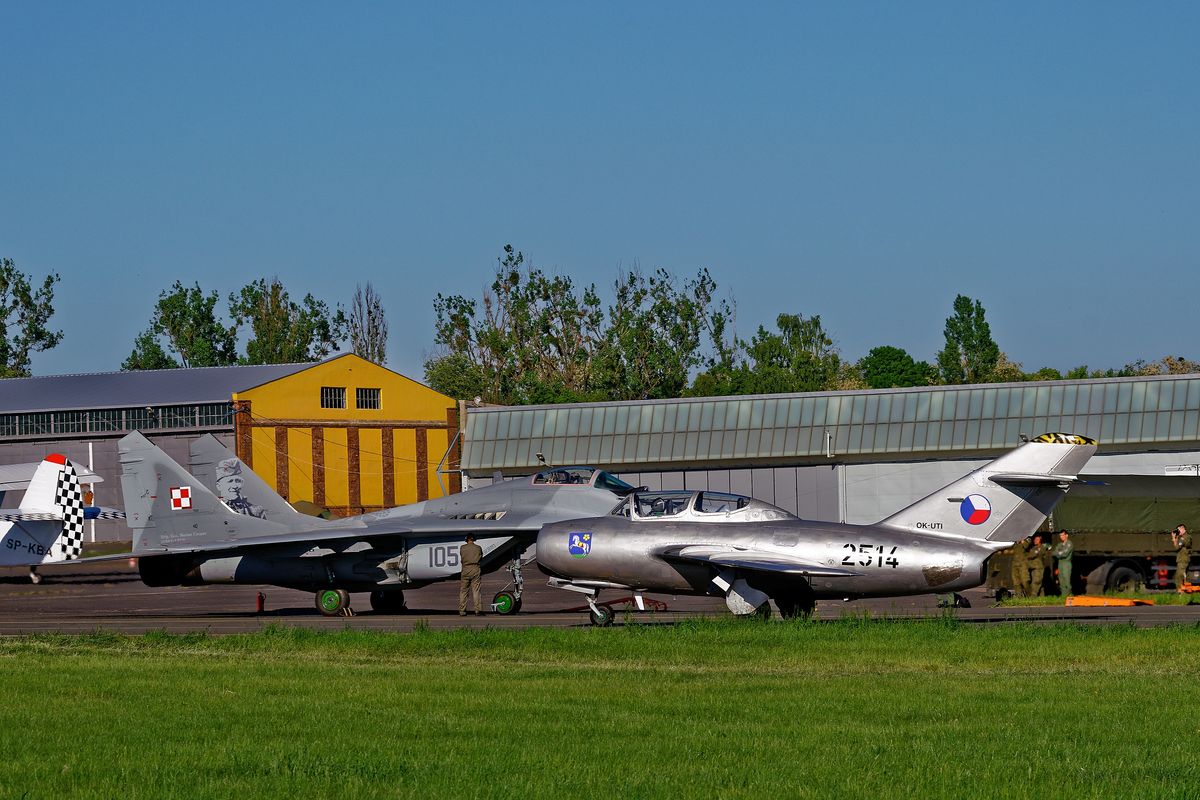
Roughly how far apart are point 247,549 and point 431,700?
53.5 ft

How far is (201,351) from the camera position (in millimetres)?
109062

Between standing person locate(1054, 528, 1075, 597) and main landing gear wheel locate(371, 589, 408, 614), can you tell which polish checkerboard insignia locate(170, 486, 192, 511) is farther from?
standing person locate(1054, 528, 1075, 597)

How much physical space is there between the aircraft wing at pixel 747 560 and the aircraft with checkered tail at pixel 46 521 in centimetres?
2656

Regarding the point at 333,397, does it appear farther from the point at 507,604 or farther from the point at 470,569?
the point at 470,569

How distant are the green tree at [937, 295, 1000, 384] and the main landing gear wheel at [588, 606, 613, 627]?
9468 cm

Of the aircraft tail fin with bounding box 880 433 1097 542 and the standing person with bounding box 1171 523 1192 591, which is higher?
the aircraft tail fin with bounding box 880 433 1097 542

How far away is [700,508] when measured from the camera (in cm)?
2305

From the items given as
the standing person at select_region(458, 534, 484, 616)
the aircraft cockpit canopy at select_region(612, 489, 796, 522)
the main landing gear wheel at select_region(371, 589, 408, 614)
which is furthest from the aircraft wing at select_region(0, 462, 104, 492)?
the aircraft cockpit canopy at select_region(612, 489, 796, 522)

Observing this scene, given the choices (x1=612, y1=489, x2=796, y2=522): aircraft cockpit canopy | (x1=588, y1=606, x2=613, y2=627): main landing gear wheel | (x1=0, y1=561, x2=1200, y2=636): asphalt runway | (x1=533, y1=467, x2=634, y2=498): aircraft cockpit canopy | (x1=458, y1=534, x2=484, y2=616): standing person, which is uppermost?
(x1=533, y1=467, x2=634, y2=498): aircraft cockpit canopy

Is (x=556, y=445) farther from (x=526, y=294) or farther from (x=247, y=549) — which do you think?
(x=526, y=294)

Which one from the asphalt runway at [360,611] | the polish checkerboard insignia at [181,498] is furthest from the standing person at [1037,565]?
the polish checkerboard insignia at [181,498]

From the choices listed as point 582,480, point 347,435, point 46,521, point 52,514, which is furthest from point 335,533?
point 347,435

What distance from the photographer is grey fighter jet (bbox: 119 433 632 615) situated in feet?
89.7

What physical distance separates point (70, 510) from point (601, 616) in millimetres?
26591
